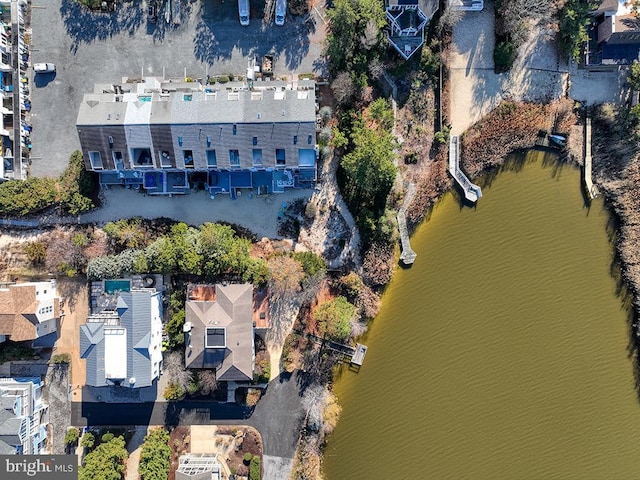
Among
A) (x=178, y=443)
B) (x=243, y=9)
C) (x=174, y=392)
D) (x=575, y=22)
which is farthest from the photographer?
(x=178, y=443)

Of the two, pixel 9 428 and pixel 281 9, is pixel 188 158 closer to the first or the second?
pixel 281 9

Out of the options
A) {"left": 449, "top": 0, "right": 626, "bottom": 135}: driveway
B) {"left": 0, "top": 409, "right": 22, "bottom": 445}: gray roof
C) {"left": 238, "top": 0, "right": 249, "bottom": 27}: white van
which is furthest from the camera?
{"left": 449, "top": 0, "right": 626, "bottom": 135}: driveway

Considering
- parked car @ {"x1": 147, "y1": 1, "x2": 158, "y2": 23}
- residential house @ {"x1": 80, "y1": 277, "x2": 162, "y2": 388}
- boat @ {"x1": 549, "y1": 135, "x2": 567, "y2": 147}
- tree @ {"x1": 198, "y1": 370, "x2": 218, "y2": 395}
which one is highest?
parked car @ {"x1": 147, "y1": 1, "x2": 158, "y2": 23}

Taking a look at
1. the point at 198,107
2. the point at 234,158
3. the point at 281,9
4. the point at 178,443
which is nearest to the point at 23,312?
the point at 178,443

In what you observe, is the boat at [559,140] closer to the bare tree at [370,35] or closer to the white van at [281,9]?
the bare tree at [370,35]

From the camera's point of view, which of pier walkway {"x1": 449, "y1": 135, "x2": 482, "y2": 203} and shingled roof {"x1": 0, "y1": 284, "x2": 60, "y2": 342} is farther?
pier walkway {"x1": 449, "y1": 135, "x2": 482, "y2": 203}

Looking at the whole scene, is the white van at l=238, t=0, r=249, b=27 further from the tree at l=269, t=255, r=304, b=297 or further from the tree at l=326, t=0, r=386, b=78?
the tree at l=269, t=255, r=304, b=297

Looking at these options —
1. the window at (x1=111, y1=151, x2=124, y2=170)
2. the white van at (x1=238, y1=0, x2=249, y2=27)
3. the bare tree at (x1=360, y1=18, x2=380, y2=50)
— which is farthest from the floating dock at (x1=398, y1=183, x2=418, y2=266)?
the window at (x1=111, y1=151, x2=124, y2=170)
